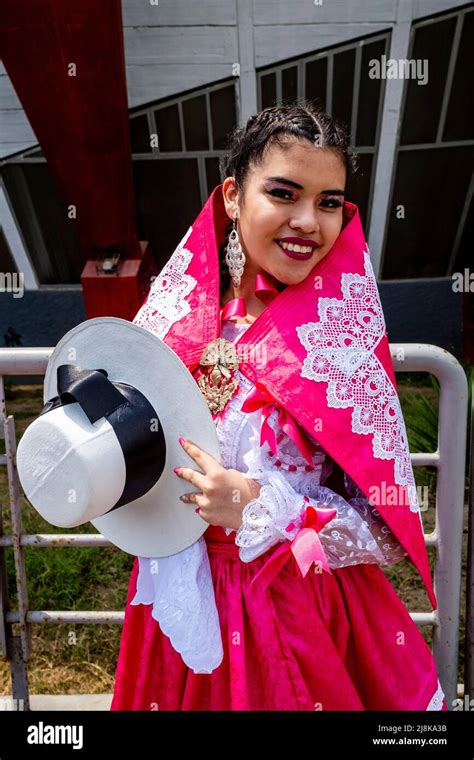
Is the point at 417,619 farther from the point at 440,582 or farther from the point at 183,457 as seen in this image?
the point at 183,457

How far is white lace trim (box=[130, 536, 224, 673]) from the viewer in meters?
1.38

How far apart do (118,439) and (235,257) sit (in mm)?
481

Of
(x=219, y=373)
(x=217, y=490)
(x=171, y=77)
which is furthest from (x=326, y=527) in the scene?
(x=171, y=77)

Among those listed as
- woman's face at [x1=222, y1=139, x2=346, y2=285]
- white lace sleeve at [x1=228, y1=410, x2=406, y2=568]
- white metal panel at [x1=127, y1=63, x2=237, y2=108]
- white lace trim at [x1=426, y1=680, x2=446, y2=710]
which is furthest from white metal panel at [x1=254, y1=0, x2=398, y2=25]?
white lace trim at [x1=426, y1=680, x2=446, y2=710]

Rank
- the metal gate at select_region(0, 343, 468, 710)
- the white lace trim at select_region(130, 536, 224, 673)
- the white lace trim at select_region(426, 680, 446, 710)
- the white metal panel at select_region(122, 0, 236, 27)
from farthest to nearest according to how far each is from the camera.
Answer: the white metal panel at select_region(122, 0, 236, 27), the metal gate at select_region(0, 343, 468, 710), the white lace trim at select_region(426, 680, 446, 710), the white lace trim at select_region(130, 536, 224, 673)

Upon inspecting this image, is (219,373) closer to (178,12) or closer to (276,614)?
(276,614)

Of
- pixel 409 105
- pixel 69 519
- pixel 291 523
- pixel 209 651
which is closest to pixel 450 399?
pixel 291 523

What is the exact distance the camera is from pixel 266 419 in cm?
141

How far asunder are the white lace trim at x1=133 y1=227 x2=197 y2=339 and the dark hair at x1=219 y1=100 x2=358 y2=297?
204 millimetres

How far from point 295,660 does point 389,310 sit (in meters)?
4.66

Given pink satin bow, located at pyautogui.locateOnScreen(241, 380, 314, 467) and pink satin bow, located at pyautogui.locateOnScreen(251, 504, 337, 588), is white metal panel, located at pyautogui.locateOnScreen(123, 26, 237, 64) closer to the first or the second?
pink satin bow, located at pyautogui.locateOnScreen(241, 380, 314, 467)

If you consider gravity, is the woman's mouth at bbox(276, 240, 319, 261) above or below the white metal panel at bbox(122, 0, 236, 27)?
below

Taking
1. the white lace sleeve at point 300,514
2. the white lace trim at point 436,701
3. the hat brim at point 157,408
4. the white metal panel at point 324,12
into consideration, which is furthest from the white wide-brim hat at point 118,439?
the white metal panel at point 324,12

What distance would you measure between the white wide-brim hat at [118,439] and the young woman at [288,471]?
0.05m
